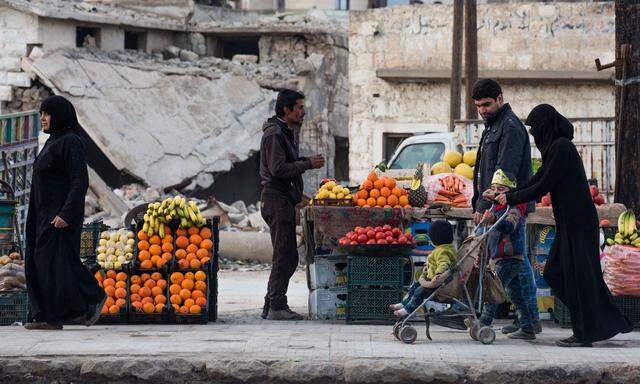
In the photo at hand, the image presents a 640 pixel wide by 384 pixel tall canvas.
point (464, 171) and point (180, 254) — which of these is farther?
point (464, 171)

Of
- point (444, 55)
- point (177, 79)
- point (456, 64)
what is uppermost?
point (444, 55)

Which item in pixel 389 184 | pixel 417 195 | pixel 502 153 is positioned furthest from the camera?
pixel 417 195

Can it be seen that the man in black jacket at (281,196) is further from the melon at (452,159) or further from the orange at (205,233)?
the melon at (452,159)

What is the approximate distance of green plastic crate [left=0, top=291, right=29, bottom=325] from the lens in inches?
470

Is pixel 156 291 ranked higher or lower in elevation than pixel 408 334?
higher

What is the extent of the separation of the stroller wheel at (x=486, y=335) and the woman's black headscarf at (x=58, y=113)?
12.1ft

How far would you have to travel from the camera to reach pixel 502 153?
10812mm

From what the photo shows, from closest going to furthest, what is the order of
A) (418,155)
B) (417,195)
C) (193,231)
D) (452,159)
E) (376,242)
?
(376,242) < (193,231) < (417,195) < (452,159) < (418,155)

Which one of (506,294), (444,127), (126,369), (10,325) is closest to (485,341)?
(506,294)

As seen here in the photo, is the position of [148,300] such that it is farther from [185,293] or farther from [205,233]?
[205,233]

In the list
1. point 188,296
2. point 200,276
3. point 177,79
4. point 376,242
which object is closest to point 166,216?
point 200,276

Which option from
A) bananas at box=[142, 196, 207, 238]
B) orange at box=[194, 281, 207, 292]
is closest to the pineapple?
bananas at box=[142, 196, 207, 238]

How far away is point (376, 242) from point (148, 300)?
2.06 metres

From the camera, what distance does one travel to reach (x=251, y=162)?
35.3 meters
